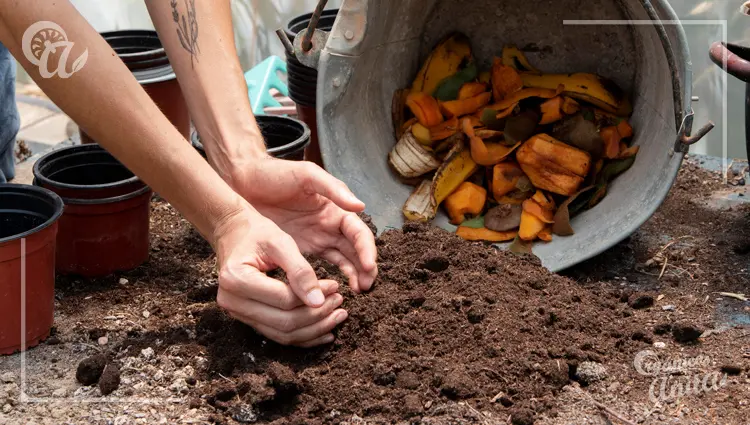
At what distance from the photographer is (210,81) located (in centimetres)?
188

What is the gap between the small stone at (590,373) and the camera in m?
1.66

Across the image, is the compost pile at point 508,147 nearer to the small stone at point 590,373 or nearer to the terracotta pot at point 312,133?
the terracotta pot at point 312,133

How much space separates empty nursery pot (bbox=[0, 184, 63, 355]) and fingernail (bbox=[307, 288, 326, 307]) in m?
0.70

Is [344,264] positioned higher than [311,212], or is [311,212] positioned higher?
[311,212]

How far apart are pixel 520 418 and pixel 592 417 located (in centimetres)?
15

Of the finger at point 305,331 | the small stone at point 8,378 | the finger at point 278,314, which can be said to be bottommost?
the small stone at point 8,378

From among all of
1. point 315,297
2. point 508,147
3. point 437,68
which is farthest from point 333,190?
point 437,68

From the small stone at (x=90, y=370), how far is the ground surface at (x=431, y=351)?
0.08 ft

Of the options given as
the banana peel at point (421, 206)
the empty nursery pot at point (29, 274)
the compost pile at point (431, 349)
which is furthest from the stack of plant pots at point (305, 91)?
the empty nursery pot at point (29, 274)

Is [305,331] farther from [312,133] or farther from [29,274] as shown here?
[312,133]

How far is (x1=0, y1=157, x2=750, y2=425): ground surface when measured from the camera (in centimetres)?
158

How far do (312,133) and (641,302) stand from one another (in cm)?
136

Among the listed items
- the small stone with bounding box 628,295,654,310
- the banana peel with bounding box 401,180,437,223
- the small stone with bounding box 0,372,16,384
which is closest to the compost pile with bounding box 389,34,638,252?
the banana peel with bounding box 401,180,437,223

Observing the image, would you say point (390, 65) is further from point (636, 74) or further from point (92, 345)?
point (92, 345)
